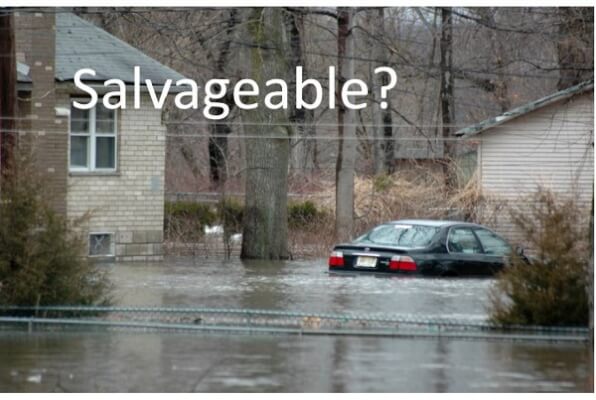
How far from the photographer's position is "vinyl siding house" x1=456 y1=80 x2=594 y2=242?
1396 inches

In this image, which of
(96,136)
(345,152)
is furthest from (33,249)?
(345,152)

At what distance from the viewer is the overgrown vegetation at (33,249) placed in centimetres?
1496

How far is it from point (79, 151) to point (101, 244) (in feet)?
6.96

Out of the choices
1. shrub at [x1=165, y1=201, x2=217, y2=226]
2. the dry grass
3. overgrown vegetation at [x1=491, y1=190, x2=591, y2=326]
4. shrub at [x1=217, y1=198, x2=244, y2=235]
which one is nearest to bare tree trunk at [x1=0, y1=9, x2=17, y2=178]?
overgrown vegetation at [x1=491, y1=190, x2=591, y2=326]

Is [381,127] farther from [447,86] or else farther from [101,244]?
[101,244]

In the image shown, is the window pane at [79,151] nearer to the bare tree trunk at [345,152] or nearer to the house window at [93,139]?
the house window at [93,139]

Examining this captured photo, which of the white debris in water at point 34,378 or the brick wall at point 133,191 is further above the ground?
the brick wall at point 133,191

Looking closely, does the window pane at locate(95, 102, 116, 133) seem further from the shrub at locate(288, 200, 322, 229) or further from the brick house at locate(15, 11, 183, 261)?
the shrub at locate(288, 200, 322, 229)

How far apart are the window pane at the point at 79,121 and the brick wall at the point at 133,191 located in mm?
732

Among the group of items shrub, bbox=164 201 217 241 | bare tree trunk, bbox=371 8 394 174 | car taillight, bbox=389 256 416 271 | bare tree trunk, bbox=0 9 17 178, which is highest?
bare tree trunk, bbox=371 8 394 174

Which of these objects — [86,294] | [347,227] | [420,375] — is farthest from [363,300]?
[347,227]

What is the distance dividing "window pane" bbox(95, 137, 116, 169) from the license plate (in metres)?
8.88

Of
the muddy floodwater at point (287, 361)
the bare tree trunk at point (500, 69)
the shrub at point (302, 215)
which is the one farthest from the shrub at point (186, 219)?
the muddy floodwater at point (287, 361)

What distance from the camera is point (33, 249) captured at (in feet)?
49.0
